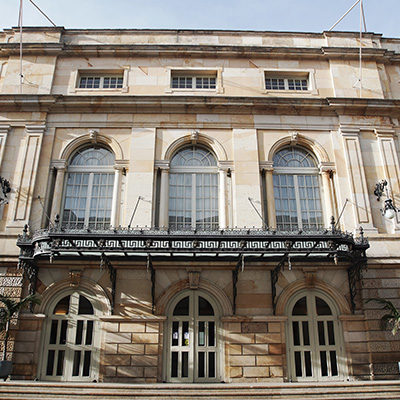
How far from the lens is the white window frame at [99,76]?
701 inches

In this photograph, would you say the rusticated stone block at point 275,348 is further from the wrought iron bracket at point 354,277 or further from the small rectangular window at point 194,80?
the small rectangular window at point 194,80

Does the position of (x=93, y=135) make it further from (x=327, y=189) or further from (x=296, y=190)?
(x=327, y=189)

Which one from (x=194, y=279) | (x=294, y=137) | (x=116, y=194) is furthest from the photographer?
(x=294, y=137)

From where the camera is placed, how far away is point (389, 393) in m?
11.8

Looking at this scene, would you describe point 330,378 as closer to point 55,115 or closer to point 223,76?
point 223,76

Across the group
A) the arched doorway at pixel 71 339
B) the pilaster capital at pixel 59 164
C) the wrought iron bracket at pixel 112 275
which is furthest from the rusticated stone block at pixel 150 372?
the pilaster capital at pixel 59 164

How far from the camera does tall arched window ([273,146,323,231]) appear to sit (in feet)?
52.2

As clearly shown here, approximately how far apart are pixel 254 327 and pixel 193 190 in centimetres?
606

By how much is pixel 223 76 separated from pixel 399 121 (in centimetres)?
849

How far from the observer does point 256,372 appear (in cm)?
1329

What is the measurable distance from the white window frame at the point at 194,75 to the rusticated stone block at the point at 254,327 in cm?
1046

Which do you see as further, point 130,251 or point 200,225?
point 200,225

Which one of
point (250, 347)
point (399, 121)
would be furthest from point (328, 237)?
point (399, 121)

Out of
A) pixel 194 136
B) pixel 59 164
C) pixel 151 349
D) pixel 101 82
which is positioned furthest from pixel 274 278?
pixel 101 82
